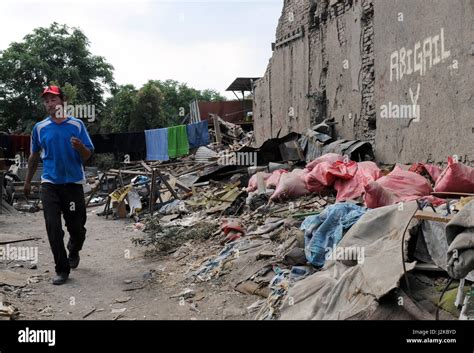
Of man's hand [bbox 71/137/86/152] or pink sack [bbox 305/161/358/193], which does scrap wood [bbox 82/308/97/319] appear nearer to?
man's hand [bbox 71/137/86/152]

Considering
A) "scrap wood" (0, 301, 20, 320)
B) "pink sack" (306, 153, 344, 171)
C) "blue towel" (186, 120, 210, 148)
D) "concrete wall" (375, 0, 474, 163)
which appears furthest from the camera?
"blue towel" (186, 120, 210, 148)

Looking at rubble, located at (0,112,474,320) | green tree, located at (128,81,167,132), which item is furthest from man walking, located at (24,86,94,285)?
green tree, located at (128,81,167,132)

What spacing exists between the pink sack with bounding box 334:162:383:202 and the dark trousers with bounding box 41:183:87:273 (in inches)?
120

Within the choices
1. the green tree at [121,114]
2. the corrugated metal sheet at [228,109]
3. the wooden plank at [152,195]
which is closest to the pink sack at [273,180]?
the wooden plank at [152,195]

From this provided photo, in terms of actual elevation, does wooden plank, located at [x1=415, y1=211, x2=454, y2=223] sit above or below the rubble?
above

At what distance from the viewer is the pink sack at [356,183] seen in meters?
5.90

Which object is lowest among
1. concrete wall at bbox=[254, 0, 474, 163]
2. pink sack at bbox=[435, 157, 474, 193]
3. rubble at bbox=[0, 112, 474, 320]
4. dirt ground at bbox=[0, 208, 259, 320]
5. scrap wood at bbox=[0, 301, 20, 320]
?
dirt ground at bbox=[0, 208, 259, 320]

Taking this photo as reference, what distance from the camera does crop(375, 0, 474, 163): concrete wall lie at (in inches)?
225

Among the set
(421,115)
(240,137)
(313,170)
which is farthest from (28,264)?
(240,137)

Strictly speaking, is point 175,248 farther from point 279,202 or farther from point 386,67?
point 386,67

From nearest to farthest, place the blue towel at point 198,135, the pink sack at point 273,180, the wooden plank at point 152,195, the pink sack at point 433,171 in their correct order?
the pink sack at point 433,171, the pink sack at point 273,180, the wooden plank at point 152,195, the blue towel at point 198,135

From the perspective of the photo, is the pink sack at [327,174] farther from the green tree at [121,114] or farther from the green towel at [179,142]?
the green tree at [121,114]

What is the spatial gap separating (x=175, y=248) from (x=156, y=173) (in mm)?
3751

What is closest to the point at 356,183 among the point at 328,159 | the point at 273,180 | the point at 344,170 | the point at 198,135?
the point at 344,170
